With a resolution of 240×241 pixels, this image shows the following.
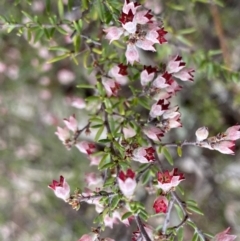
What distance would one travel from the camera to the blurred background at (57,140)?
2049 millimetres

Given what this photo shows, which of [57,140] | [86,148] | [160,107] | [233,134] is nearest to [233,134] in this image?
[233,134]

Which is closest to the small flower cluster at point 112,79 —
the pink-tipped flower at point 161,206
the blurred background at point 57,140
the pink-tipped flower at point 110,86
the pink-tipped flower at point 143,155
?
the pink-tipped flower at point 110,86

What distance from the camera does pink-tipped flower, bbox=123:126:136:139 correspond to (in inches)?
43.2

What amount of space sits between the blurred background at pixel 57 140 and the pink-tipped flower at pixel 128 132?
36.4 inches

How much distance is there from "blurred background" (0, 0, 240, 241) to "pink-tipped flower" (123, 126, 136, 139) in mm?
924

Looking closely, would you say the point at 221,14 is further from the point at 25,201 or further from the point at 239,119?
the point at 25,201

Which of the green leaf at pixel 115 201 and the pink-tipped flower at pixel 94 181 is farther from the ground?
the green leaf at pixel 115 201

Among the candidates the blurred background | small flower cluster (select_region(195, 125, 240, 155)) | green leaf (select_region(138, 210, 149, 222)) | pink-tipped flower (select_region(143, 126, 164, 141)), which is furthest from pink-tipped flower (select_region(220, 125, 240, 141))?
the blurred background

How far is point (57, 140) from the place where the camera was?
2.36 meters

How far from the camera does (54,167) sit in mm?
2381

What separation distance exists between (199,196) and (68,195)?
1.47 m

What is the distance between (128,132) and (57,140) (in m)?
1.32

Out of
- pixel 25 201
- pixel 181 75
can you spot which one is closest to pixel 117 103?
pixel 181 75

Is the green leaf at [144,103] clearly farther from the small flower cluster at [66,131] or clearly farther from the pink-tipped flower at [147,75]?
the small flower cluster at [66,131]
